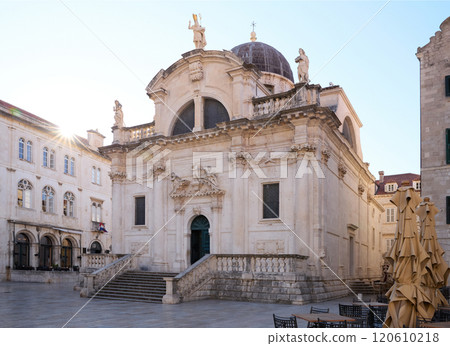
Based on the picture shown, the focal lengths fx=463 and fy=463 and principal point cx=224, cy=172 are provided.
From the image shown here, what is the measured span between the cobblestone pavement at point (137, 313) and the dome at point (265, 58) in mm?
18844

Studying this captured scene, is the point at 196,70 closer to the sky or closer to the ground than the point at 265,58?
closer to the ground

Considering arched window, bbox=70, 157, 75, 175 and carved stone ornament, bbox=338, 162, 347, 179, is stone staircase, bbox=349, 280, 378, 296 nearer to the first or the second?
carved stone ornament, bbox=338, 162, 347, 179

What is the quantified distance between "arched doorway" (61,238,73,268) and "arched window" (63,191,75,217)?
8.62 ft

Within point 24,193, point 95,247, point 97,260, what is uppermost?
point 24,193

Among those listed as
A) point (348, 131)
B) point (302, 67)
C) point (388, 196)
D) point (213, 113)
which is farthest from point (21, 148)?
point (388, 196)

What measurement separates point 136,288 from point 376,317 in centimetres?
1302

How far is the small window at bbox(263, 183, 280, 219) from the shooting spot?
2308cm

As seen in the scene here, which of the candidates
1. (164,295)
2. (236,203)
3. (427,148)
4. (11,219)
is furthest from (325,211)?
(11,219)

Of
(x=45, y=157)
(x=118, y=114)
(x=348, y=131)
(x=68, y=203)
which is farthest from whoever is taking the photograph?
(x=68, y=203)

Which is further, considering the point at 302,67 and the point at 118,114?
the point at 118,114

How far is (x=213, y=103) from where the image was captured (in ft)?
86.4

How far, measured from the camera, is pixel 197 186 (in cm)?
2538

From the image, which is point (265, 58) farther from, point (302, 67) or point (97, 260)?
point (97, 260)

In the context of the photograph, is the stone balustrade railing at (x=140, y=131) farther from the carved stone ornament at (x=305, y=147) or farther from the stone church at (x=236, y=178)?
the carved stone ornament at (x=305, y=147)
